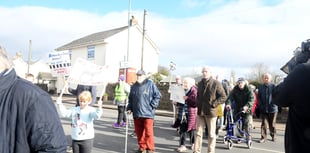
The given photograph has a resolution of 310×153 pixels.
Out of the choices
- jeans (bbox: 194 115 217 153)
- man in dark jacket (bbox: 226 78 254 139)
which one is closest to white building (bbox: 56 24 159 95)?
man in dark jacket (bbox: 226 78 254 139)

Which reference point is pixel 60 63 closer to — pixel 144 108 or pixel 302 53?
pixel 144 108

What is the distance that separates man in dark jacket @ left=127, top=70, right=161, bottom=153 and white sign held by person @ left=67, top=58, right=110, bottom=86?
51.8 inches

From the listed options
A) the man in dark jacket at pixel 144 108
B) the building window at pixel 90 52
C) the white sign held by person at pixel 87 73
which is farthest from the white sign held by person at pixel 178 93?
the building window at pixel 90 52

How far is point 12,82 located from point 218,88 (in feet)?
20.5

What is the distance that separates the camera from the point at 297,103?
8.89 ft

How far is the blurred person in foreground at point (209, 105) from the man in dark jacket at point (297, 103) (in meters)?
5.19

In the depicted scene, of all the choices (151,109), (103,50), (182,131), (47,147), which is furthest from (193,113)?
(103,50)

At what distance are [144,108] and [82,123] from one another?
2.72 meters

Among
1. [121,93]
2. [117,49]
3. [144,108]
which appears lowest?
[144,108]

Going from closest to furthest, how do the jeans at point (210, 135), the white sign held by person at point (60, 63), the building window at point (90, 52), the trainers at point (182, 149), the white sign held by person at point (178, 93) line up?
the white sign held by person at point (60, 63), the jeans at point (210, 135), the trainers at point (182, 149), the white sign held by person at point (178, 93), the building window at point (90, 52)

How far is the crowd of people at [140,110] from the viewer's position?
2.36m

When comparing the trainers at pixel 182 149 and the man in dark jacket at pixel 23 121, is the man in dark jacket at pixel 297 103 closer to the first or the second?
the man in dark jacket at pixel 23 121

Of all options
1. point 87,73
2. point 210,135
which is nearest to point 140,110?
point 210,135

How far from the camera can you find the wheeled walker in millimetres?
9852
